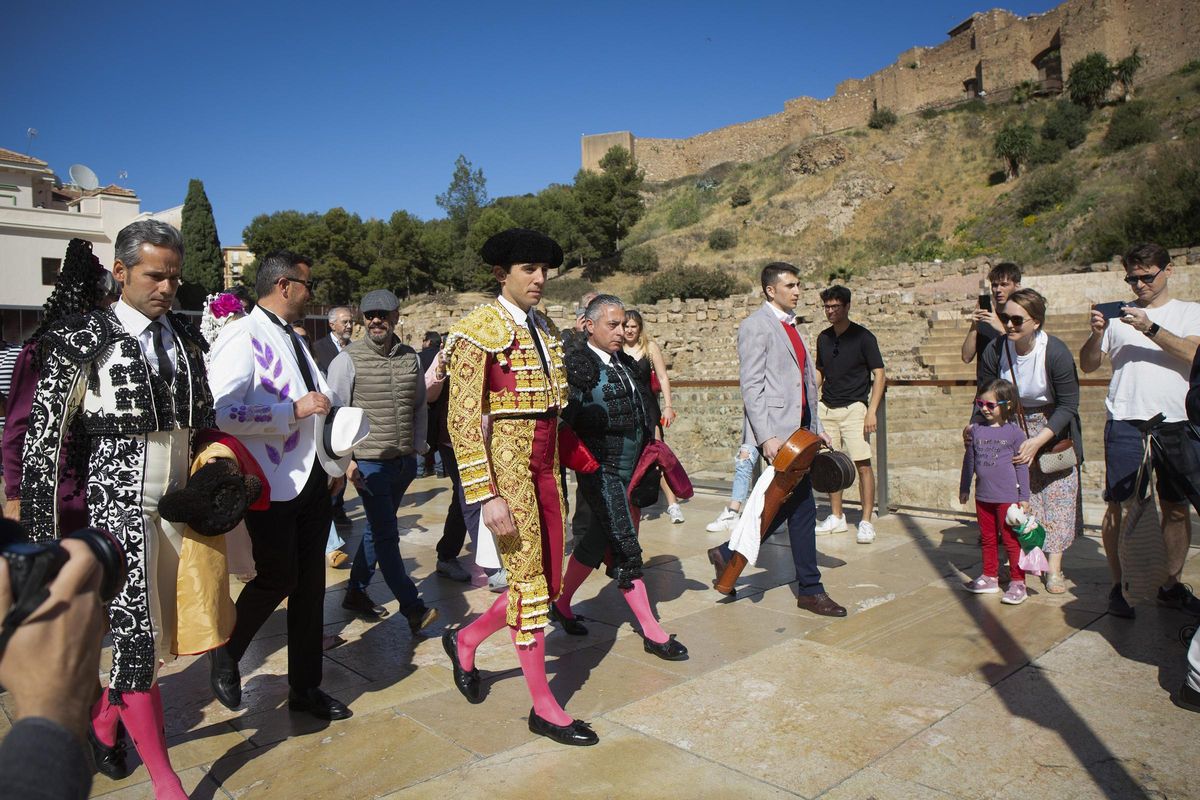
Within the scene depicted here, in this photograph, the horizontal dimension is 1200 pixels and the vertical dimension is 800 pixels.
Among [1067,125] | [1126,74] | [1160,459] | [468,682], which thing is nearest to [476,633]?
[468,682]

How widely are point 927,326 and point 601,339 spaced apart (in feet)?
69.2

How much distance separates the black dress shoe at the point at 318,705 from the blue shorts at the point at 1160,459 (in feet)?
12.8

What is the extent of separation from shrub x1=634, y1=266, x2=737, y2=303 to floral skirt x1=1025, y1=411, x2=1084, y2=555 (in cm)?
3231

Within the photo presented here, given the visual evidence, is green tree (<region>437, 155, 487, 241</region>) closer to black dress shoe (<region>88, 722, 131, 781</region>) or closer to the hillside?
the hillside

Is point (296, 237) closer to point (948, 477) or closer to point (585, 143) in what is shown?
point (585, 143)

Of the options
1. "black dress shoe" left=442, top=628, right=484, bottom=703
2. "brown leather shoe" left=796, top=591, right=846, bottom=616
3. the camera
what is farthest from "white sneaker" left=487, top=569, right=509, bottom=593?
the camera

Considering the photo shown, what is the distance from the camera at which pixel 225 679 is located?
3.64 meters

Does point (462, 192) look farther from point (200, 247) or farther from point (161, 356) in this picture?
point (161, 356)

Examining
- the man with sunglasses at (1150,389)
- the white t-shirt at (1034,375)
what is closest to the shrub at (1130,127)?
the white t-shirt at (1034,375)

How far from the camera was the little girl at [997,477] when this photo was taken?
16.1 feet

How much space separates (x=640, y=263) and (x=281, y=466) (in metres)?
44.5

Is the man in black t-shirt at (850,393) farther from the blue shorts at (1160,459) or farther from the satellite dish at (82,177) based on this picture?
the satellite dish at (82,177)

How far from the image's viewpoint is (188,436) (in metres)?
2.97

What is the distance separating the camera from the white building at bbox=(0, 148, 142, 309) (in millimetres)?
35000
